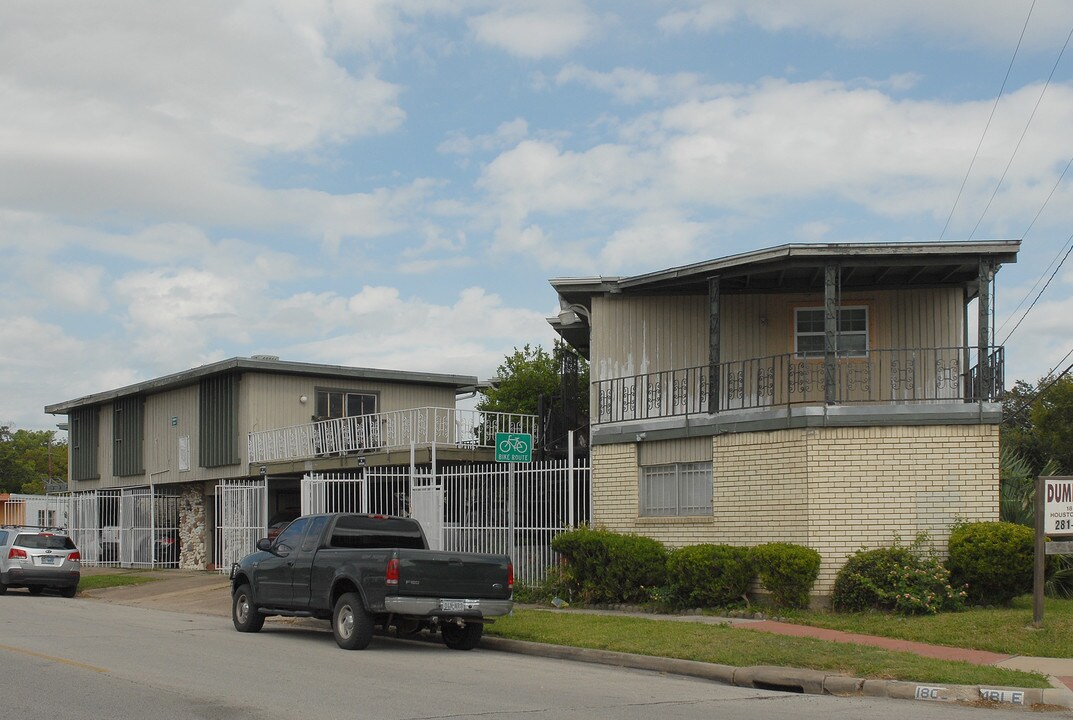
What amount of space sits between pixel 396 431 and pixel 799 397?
10.5m

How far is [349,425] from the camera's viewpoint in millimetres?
27547

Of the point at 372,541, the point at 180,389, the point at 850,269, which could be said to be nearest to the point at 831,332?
the point at 850,269

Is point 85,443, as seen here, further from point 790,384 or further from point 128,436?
point 790,384

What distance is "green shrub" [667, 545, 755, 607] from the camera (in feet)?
54.8

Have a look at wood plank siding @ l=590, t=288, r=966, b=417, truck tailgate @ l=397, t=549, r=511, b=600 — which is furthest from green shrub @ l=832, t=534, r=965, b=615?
truck tailgate @ l=397, t=549, r=511, b=600

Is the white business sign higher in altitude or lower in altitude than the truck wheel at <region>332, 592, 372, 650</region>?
higher

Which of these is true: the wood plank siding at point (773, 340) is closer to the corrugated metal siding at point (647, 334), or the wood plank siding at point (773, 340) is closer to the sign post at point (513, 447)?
the corrugated metal siding at point (647, 334)

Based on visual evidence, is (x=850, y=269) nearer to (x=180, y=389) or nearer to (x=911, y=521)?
(x=911, y=521)

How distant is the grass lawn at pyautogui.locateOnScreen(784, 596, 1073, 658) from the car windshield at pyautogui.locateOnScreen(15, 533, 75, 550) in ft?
56.9

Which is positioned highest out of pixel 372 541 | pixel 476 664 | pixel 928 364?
pixel 928 364

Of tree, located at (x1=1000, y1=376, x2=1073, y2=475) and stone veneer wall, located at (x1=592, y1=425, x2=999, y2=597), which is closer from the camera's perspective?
stone veneer wall, located at (x1=592, y1=425, x2=999, y2=597)

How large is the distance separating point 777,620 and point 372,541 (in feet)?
18.3

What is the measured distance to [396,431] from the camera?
26.6 m

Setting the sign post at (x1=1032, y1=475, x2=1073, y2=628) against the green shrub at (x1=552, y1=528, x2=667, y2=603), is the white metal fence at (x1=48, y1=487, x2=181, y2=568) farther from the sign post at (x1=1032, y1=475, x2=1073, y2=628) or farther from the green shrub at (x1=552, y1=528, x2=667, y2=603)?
the sign post at (x1=1032, y1=475, x2=1073, y2=628)
